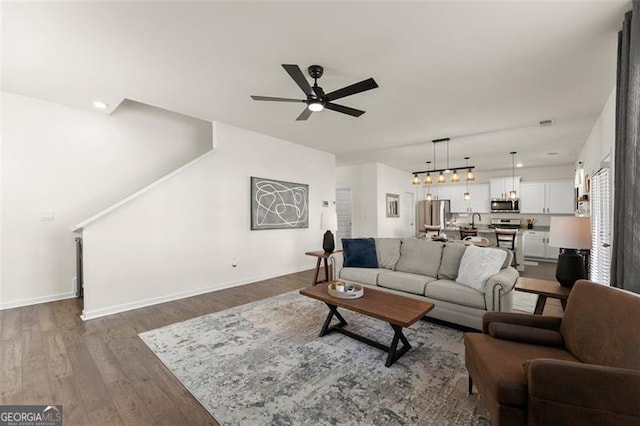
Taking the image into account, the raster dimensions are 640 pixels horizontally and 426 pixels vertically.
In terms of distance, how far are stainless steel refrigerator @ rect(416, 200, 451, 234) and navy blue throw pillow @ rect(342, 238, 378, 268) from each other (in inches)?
237

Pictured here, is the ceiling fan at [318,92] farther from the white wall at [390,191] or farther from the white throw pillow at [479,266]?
the white wall at [390,191]

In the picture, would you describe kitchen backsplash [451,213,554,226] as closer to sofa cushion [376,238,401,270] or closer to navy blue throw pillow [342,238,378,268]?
sofa cushion [376,238,401,270]

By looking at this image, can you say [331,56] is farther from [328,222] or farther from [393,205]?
[393,205]

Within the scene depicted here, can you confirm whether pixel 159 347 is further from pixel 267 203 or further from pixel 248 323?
pixel 267 203

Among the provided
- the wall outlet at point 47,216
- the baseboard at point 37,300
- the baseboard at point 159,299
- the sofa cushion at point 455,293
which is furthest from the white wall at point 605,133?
the baseboard at point 37,300

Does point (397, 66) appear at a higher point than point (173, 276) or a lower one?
higher

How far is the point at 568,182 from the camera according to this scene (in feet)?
24.3

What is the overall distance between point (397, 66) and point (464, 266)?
2.34 meters

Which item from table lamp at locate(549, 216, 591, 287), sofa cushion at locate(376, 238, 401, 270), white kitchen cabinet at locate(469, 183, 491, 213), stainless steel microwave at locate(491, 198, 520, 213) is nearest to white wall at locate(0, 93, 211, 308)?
sofa cushion at locate(376, 238, 401, 270)

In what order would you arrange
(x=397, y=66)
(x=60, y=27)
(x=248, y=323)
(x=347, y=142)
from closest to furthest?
1. (x=60, y=27)
2. (x=397, y=66)
3. (x=248, y=323)
4. (x=347, y=142)

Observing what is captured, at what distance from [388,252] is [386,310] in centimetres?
185

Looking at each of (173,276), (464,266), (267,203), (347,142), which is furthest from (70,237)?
(464,266)

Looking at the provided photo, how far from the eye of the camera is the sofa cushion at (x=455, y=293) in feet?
9.15

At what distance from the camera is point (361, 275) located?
377cm
